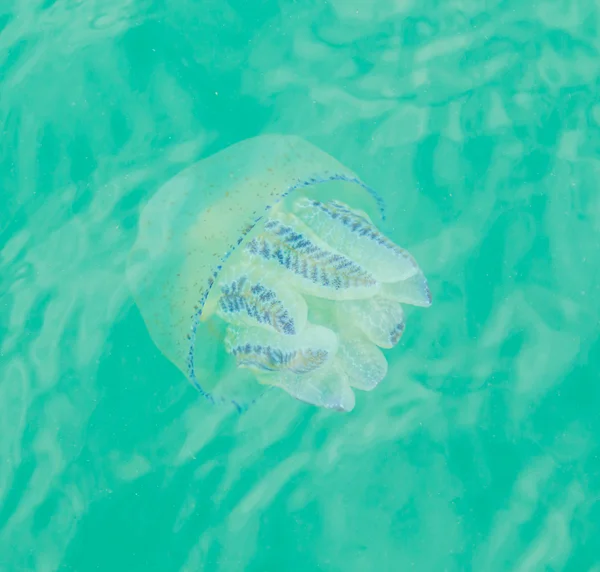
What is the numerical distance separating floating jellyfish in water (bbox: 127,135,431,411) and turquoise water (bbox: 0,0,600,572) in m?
0.62

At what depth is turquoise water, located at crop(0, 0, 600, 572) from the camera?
17.9 ft

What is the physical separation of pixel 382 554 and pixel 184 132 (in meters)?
3.30

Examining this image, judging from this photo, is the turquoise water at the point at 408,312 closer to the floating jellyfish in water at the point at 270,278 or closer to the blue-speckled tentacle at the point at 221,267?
the blue-speckled tentacle at the point at 221,267

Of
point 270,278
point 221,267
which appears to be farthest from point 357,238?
point 221,267

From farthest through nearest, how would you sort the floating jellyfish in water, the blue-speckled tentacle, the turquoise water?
the turquoise water
the floating jellyfish in water
the blue-speckled tentacle

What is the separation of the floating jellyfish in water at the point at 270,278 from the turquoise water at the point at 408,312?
0.62m

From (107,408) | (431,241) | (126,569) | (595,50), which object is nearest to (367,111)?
(431,241)

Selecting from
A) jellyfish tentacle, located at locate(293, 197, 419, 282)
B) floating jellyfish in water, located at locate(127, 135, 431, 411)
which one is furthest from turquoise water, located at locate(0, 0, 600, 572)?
jellyfish tentacle, located at locate(293, 197, 419, 282)

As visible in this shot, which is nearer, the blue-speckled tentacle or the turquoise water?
the blue-speckled tentacle

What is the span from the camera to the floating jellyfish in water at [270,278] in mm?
4582

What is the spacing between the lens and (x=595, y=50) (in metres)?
5.82

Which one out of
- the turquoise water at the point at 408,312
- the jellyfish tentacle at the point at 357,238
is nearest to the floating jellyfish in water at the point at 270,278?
the jellyfish tentacle at the point at 357,238

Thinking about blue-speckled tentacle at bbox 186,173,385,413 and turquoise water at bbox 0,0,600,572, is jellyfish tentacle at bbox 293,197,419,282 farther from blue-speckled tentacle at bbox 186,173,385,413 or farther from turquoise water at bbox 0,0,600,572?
turquoise water at bbox 0,0,600,572

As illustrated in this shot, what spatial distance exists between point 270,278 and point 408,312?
129cm
